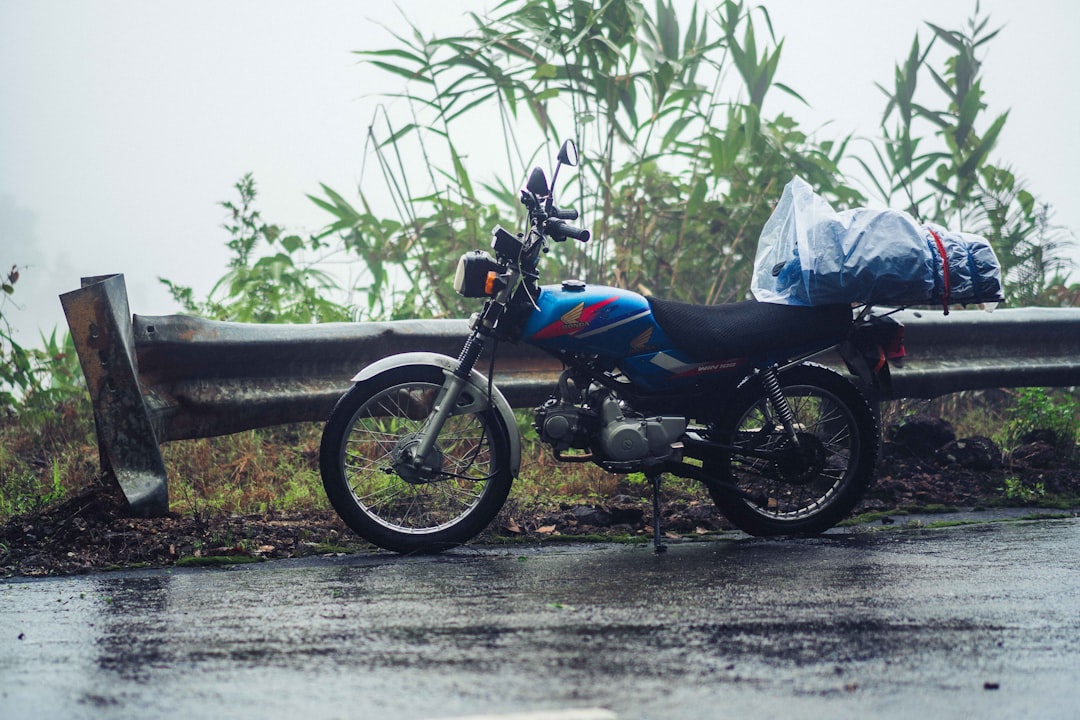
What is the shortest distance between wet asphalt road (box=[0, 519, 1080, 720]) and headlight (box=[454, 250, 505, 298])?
3.88 feet

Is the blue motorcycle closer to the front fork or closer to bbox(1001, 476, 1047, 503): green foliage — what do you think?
the front fork

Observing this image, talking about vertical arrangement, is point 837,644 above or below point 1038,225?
below

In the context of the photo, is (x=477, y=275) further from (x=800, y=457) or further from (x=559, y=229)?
(x=800, y=457)

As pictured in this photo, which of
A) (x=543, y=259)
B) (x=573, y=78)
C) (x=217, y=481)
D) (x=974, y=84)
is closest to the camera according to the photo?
(x=217, y=481)

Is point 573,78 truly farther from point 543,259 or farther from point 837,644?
point 837,644

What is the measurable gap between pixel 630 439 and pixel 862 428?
4.13 ft

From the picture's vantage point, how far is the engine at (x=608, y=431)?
5.22 m

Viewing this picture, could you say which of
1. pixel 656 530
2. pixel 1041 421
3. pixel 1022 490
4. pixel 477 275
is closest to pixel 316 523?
pixel 477 275

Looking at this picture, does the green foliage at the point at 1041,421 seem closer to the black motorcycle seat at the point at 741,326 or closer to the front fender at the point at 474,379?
the black motorcycle seat at the point at 741,326

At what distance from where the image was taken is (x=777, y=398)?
216 inches

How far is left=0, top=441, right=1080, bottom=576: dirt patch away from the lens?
16.0 ft

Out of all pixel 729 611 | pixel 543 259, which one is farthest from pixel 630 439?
pixel 543 259

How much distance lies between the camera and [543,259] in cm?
807

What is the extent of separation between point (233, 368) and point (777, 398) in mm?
2676
